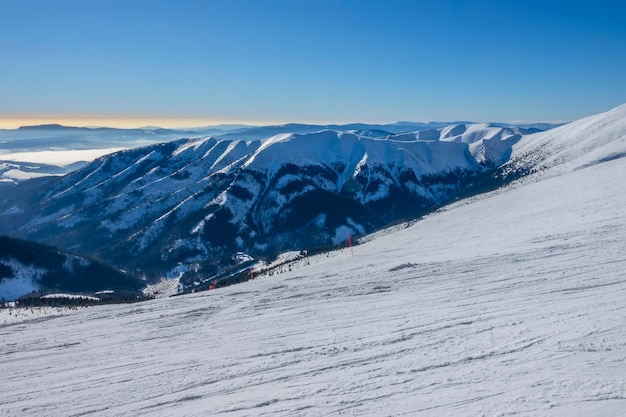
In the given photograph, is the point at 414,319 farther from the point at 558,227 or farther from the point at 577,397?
the point at 558,227

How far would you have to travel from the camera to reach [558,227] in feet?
123

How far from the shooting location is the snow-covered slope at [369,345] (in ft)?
44.3

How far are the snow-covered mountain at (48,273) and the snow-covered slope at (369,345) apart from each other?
88.2 meters

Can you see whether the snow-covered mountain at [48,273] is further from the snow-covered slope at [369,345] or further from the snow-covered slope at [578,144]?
the snow-covered slope at [578,144]

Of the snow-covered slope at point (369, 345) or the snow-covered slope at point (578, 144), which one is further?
the snow-covered slope at point (578, 144)

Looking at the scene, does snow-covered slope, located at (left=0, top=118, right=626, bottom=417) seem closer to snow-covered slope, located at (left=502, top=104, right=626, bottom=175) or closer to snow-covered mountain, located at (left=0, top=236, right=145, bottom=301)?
snow-covered mountain, located at (left=0, top=236, right=145, bottom=301)

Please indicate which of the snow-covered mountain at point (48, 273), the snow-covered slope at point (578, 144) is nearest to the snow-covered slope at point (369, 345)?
the snow-covered mountain at point (48, 273)

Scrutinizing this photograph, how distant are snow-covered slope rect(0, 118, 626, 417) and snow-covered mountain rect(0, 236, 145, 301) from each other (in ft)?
289

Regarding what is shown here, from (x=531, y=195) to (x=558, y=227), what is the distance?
29.3 meters

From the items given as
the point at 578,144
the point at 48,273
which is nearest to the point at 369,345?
the point at 48,273

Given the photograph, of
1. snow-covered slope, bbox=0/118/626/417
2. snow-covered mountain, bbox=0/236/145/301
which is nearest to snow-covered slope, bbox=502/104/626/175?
snow-covered slope, bbox=0/118/626/417

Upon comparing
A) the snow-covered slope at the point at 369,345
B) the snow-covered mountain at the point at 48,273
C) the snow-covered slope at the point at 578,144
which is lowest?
the snow-covered mountain at the point at 48,273

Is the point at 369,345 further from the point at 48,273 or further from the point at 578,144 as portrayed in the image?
the point at 578,144

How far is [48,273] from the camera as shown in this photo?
360ft
